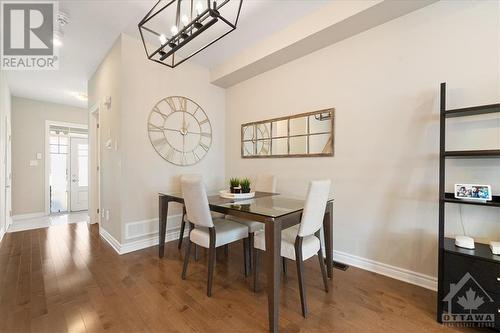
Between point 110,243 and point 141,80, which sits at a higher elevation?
point 141,80

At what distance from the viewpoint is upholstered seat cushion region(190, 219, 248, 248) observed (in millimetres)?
1995

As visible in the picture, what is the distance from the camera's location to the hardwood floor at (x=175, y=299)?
1.54m

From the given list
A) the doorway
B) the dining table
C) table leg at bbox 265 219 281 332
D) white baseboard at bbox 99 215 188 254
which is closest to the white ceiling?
the doorway

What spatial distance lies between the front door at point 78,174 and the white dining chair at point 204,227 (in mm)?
4948

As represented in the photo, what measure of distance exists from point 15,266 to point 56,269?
50cm

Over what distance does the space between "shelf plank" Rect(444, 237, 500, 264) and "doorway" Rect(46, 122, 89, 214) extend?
648 cm

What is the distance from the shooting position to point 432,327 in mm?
1520

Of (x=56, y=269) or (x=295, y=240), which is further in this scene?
(x=56, y=269)

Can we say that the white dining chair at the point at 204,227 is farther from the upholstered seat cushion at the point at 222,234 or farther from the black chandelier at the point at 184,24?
the black chandelier at the point at 184,24

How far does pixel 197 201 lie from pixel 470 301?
2066 millimetres

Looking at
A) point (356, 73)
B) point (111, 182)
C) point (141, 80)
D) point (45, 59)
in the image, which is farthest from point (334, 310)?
point (45, 59)

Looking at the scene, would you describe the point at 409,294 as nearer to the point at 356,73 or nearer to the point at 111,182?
the point at 356,73

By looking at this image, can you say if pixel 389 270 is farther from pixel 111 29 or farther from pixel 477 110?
pixel 111 29

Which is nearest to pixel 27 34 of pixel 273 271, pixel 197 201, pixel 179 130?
pixel 179 130
